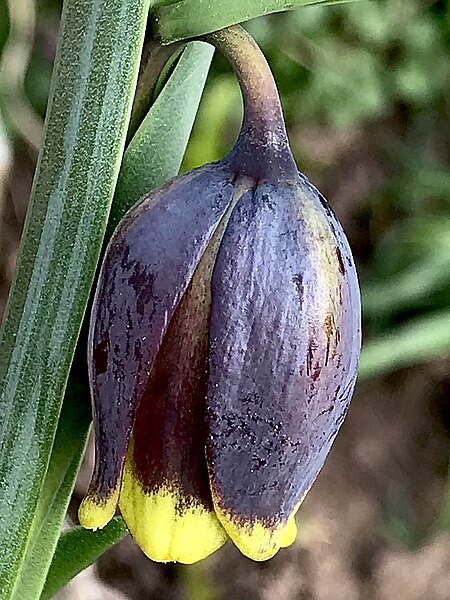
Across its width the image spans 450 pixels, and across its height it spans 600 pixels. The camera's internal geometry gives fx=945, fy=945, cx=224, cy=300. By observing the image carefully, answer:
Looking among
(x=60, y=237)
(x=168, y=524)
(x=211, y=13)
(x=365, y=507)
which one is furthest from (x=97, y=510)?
(x=365, y=507)

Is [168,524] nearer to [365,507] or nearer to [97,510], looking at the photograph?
[97,510]

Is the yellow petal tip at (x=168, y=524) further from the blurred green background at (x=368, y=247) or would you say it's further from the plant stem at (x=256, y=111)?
the blurred green background at (x=368, y=247)

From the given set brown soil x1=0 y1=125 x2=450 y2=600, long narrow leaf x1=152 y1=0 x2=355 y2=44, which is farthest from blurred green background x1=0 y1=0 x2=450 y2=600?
long narrow leaf x1=152 y1=0 x2=355 y2=44

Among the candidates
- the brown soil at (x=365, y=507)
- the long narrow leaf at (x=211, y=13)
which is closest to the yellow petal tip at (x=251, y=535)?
the long narrow leaf at (x=211, y=13)

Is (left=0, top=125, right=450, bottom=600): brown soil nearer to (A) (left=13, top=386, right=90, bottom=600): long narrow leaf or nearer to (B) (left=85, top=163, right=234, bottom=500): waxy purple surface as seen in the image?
(A) (left=13, top=386, right=90, bottom=600): long narrow leaf

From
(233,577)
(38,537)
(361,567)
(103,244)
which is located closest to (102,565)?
(233,577)

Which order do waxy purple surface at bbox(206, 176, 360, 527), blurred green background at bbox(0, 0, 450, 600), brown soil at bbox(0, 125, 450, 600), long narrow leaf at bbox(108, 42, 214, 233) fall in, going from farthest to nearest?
brown soil at bbox(0, 125, 450, 600), blurred green background at bbox(0, 0, 450, 600), long narrow leaf at bbox(108, 42, 214, 233), waxy purple surface at bbox(206, 176, 360, 527)
